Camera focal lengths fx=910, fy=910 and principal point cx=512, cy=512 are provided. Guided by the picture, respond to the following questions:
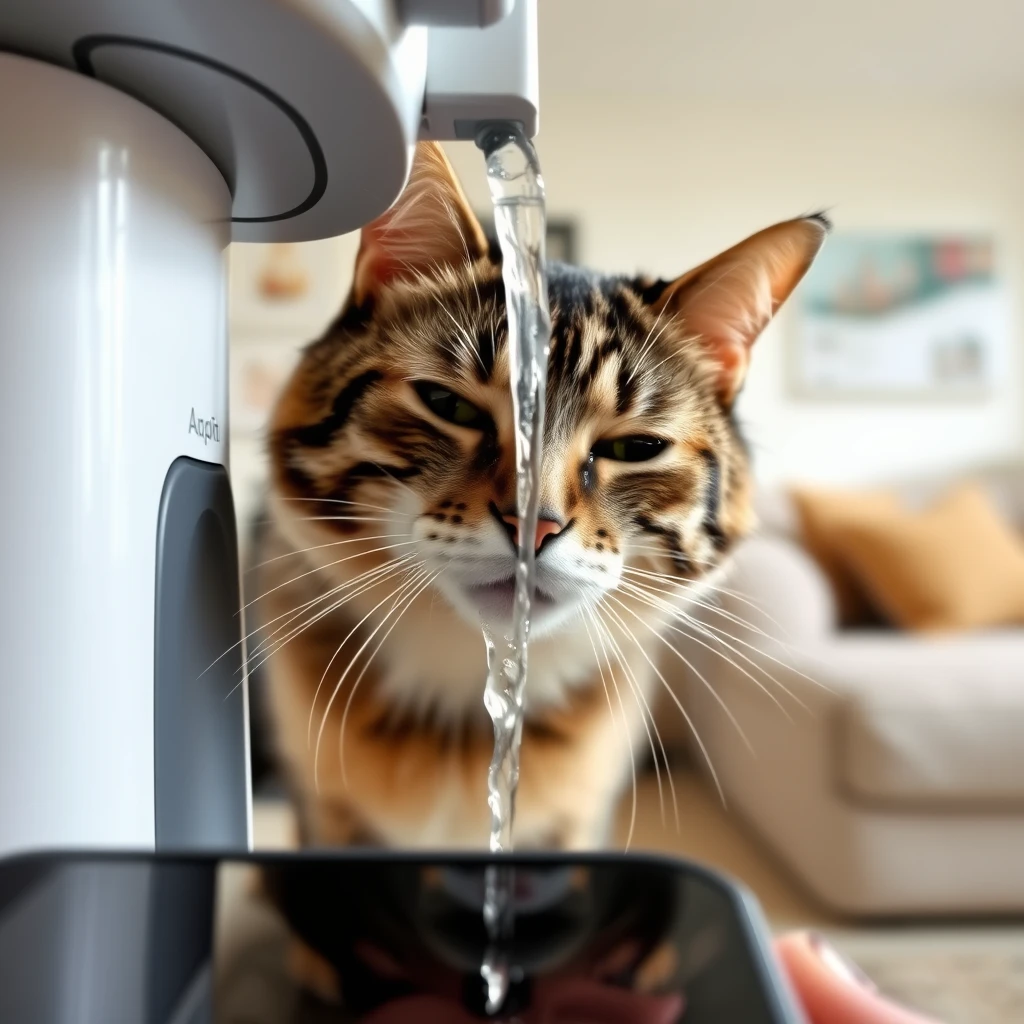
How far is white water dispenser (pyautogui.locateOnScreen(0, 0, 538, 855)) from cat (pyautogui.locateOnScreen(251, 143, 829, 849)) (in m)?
0.12

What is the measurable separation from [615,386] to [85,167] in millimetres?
280

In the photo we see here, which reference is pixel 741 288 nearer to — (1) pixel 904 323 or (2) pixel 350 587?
(2) pixel 350 587

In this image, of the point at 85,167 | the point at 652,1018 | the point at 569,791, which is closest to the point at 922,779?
the point at 569,791

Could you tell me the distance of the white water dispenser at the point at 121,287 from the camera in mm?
324

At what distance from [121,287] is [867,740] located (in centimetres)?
Answer: 114

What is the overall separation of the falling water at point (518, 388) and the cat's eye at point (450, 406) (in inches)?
1.4

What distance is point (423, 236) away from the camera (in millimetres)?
503

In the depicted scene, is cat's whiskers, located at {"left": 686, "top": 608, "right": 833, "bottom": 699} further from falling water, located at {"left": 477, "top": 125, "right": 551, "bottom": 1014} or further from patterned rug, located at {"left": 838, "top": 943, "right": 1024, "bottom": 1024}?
patterned rug, located at {"left": 838, "top": 943, "right": 1024, "bottom": 1024}

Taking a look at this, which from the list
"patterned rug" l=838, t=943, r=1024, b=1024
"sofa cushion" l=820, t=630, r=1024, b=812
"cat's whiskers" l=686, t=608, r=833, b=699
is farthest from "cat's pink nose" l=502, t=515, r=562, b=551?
"patterned rug" l=838, t=943, r=1024, b=1024

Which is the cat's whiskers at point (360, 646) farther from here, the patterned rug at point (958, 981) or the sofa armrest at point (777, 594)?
the patterned rug at point (958, 981)

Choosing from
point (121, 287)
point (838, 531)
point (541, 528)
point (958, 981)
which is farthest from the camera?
point (958, 981)

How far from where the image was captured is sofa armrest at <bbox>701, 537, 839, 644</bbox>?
0.58 m

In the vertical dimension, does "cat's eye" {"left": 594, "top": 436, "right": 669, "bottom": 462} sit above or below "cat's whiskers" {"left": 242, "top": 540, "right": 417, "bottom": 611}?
above

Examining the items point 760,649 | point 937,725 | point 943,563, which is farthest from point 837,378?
point 937,725
